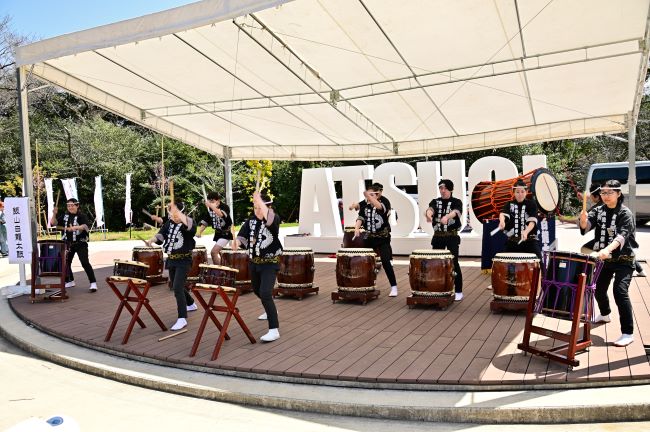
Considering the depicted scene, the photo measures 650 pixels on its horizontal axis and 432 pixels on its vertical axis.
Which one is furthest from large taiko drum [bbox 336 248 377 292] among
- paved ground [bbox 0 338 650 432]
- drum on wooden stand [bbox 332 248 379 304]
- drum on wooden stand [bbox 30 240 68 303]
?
drum on wooden stand [bbox 30 240 68 303]

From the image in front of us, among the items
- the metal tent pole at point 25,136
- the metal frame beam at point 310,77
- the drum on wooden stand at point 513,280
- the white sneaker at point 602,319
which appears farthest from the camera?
the metal tent pole at point 25,136

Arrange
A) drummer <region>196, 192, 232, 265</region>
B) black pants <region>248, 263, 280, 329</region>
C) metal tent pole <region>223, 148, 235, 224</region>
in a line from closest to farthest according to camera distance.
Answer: black pants <region>248, 263, 280, 329</region> → drummer <region>196, 192, 232, 265</region> → metal tent pole <region>223, 148, 235, 224</region>

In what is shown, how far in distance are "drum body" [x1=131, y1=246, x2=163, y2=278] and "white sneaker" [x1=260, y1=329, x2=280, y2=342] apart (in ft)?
14.0

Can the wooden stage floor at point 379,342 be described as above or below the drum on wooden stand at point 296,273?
below

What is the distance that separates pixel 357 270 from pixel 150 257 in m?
3.86

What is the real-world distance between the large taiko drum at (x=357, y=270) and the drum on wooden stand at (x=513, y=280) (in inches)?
65.4

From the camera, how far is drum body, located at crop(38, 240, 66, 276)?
844 cm

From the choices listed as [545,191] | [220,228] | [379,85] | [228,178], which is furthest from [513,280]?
[228,178]

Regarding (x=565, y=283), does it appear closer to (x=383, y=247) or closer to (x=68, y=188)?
(x=383, y=247)

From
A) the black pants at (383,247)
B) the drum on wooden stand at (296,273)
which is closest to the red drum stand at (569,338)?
the black pants at (383,247)

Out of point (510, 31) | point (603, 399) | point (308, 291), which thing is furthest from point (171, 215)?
point (510, 31)

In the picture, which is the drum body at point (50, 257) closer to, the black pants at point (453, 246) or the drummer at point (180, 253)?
the drummer at point (180, 253)

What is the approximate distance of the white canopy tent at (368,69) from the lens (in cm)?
677

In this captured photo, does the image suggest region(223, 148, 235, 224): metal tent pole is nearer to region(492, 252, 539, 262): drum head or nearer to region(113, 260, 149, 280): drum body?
region(113, 260, 149, 280): drum body
